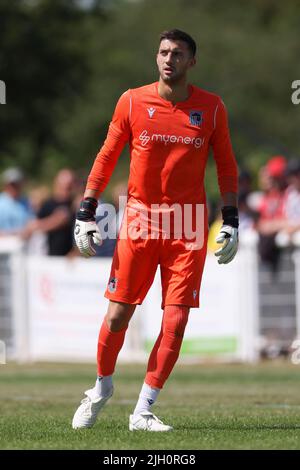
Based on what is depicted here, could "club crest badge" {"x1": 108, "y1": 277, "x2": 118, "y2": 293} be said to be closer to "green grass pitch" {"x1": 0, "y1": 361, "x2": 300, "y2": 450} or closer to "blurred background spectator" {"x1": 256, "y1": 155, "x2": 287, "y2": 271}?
"green grass pitch" {"x1": 0, "y1": 361, "x2": 300, "y2": 450}

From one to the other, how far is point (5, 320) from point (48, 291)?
77 centimetres

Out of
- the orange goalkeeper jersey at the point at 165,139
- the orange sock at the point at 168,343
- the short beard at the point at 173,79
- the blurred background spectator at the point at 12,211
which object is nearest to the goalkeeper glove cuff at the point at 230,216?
the orange goalkeeper jersey at the point at 165,139

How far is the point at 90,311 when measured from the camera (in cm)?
1716

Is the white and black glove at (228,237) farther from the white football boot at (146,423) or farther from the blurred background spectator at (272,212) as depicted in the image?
the blurred background spectator at (272,212)

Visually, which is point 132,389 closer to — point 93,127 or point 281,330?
point 281,330

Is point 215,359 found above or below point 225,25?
below

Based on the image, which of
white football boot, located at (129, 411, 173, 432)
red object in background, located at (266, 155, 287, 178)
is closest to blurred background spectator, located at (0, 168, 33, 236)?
red object in background, located at (266, 155, 287, 178)

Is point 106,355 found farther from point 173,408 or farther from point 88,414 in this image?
point 173,408

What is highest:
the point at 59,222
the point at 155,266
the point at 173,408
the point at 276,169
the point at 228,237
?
the point at 276,169

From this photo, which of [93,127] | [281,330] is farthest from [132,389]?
[93,127]

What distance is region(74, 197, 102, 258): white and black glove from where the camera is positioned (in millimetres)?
8758

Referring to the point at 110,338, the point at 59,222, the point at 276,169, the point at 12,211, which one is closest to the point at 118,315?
the point at 110,338

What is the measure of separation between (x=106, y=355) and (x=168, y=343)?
451 mm

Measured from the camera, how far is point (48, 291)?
17.7 metres
